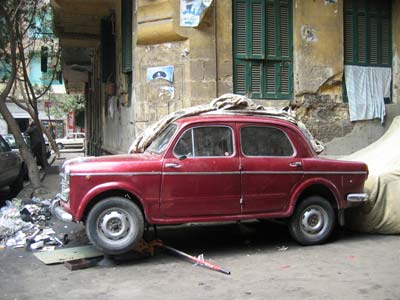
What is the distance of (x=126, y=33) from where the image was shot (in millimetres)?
11570

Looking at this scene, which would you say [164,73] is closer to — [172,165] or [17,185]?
[172,165]

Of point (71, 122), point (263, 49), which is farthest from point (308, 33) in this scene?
point (71, 122)

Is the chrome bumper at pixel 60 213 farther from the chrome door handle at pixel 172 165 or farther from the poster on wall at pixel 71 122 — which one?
the poster on wall at pixel 71 122

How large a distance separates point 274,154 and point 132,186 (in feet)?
6.55

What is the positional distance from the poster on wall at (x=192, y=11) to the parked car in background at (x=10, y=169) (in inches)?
193

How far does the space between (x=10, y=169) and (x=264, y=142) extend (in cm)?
697

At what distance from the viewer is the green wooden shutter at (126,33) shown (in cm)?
1132

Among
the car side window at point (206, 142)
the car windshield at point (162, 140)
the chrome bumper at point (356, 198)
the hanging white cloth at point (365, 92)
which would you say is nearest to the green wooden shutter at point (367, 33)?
the hanging white cloth at point (365, 92)

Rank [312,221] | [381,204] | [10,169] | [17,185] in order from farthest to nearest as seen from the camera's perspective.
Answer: [17,185], [10,169], [381,204], [312,221]

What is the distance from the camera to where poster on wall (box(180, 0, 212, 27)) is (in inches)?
393

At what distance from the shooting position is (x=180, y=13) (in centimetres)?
1005

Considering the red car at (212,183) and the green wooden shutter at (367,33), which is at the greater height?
the green wooden shutter at (367,33)

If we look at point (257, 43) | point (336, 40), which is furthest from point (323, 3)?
point (257, 43)

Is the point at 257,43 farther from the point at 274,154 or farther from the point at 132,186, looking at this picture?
the point at 132,186
